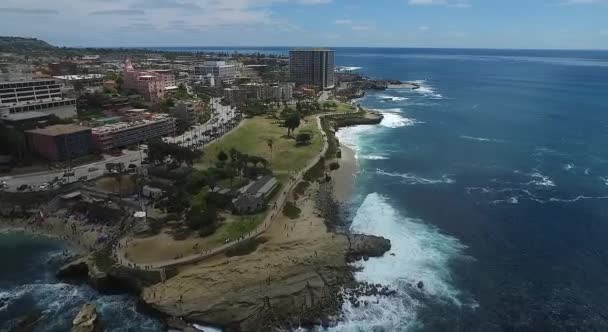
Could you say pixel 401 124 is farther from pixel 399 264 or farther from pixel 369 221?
pixel 399 264

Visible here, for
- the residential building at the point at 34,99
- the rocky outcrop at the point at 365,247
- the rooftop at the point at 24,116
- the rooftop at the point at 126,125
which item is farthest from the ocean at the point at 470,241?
the residential building at the point at 34,99

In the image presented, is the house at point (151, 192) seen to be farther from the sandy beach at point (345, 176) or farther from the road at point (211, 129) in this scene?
the road at point (211, 129)

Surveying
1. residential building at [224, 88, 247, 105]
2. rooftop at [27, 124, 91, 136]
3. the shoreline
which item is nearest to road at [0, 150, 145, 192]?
rooftop at [27, 124, 91, 136]

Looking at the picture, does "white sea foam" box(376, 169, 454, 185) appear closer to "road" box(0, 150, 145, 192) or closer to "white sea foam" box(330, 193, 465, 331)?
"white sea foam" box(330, 193, 465, 331)

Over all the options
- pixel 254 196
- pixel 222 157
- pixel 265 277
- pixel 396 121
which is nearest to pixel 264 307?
pixel 265 277

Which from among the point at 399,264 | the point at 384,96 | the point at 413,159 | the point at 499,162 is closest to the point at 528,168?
the point at 499,162
